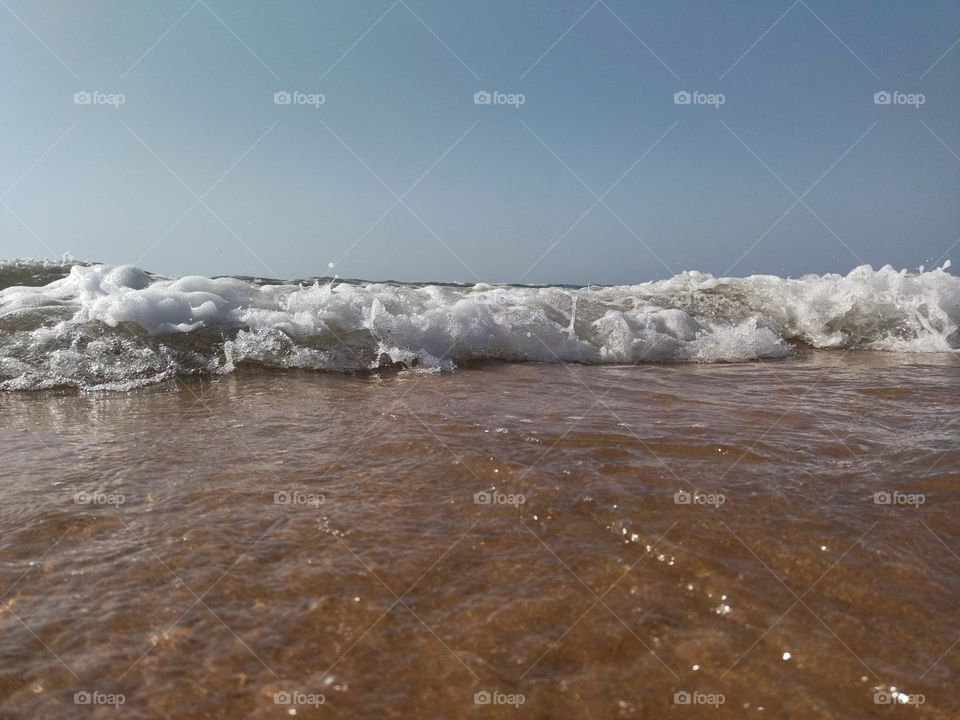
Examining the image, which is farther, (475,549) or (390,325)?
(390,325)

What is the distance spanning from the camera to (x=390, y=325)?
517 cm

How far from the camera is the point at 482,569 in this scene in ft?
4.98

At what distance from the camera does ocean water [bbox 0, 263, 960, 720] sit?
1.13 meters

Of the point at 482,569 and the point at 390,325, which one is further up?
the point at 390,325

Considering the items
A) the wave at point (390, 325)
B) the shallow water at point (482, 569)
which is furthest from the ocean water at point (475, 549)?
the wave at point (390, 325)

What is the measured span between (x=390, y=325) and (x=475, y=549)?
3.72m

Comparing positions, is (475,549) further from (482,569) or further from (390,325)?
(390,325)

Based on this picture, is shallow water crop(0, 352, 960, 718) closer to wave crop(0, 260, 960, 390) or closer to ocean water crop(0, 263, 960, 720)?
ocean water crop(0, 263, 960, 720)

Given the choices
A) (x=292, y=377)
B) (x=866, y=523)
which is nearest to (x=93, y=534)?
(x=866, y=523)

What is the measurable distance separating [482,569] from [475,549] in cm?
10

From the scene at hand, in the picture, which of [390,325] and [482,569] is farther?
[390,325]

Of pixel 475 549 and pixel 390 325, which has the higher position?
pixel 390 325

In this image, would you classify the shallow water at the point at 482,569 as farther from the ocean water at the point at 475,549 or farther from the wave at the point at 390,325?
the wave at the point at 390,325

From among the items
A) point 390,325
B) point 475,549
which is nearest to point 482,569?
point 475,549
